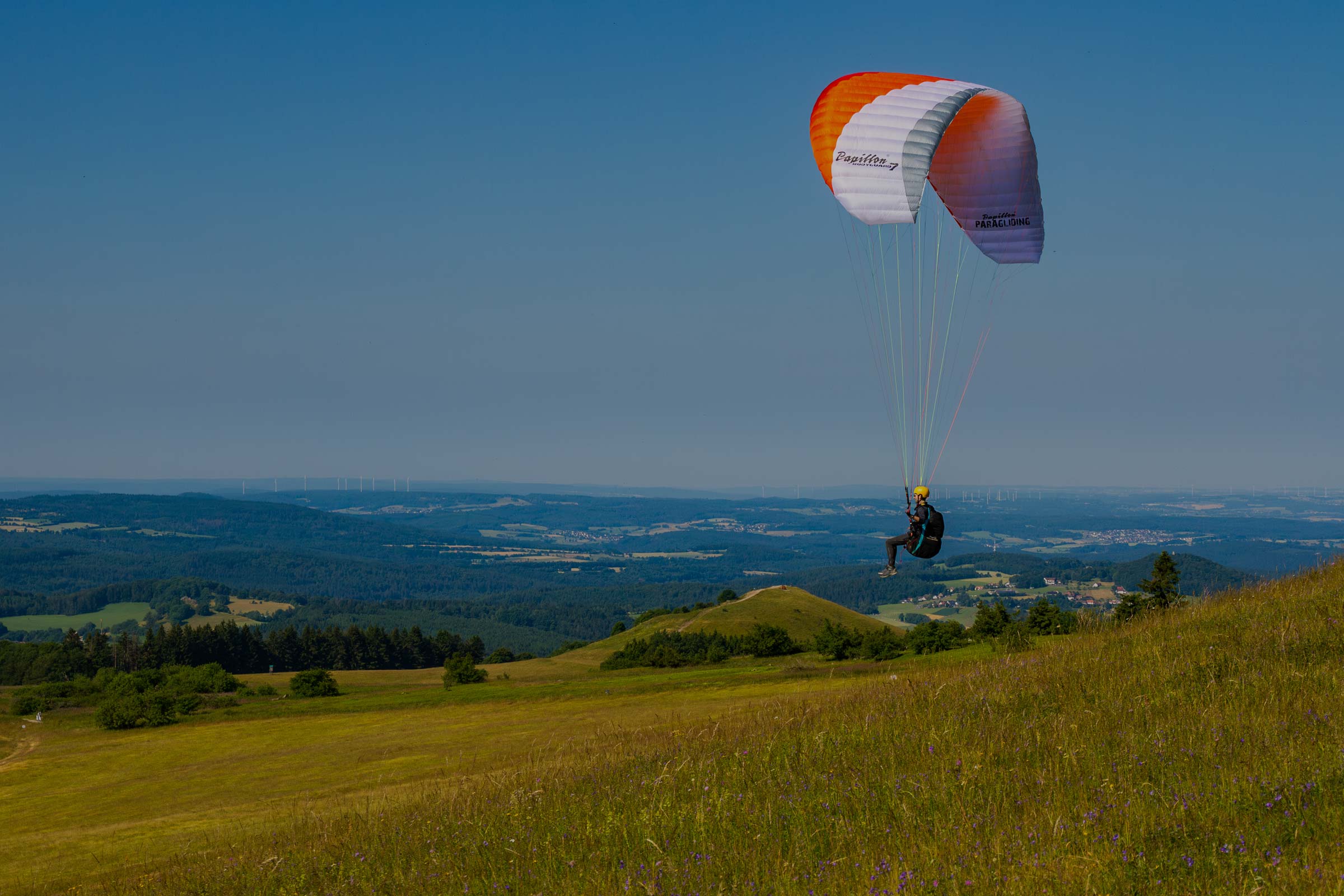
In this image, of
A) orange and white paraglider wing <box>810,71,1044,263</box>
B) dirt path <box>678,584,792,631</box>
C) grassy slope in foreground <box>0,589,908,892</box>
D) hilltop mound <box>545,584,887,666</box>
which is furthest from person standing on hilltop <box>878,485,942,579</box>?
dirt path <box>678,584,792,631</box>

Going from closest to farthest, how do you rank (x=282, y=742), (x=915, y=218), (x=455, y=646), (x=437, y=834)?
1. (x=437, y=834)
2. (x=915, y=218)
3. (x=282, y=742)
4. (x=455, y=646)

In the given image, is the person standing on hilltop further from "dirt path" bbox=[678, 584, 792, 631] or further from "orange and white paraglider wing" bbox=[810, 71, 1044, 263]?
"dirt path" bbox=[678, 584, 792, 631]

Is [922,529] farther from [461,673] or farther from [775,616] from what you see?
[775,616]

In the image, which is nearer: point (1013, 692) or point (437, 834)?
point (437, 834)

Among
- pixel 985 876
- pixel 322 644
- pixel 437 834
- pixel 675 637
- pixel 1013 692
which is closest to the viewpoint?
pixel 985 876

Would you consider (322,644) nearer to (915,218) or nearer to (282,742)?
(282,742)

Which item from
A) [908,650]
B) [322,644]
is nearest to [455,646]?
[322,644]

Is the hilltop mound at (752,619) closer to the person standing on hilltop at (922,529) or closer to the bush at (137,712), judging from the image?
the bush at (137,712)
